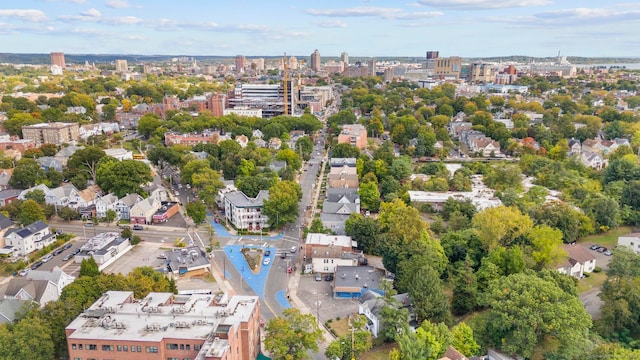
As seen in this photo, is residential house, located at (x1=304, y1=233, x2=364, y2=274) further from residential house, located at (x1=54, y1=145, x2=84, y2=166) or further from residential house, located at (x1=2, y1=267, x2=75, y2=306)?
residential house, located at (x1=54, y1=145, x2=84, y2=166)

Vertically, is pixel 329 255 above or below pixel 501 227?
below

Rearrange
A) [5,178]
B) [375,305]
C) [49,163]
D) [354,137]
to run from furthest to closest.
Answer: [354,137] < [49,163] < [5,178] < [375,305]

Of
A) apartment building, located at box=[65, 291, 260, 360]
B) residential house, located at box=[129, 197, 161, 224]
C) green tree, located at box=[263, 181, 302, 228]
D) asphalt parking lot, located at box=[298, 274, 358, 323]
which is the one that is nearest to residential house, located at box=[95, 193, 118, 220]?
residential house, located at box=[129, 197, 161, 224]

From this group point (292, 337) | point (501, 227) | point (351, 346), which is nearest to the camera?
point (292, 337)

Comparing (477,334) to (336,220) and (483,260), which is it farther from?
(336,220)

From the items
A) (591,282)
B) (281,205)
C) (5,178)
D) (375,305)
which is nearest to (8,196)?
(5,178)

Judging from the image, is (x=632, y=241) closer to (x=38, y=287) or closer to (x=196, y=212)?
(x=196, y=212)

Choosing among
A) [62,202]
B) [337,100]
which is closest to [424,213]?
A: [62,202]
